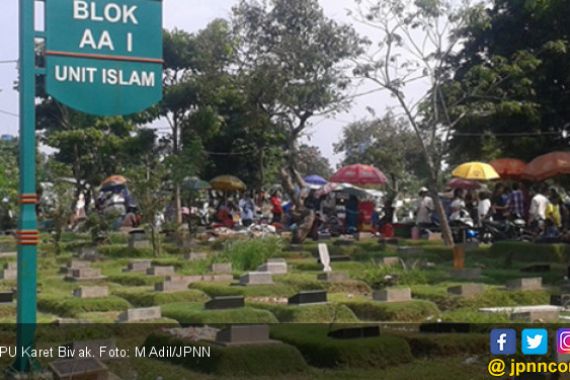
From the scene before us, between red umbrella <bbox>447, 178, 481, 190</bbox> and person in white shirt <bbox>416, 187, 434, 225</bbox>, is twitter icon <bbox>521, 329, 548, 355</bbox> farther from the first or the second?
red umbrella <bbox>447, 178, 481, 190</bbox>

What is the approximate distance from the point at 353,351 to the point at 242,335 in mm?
859

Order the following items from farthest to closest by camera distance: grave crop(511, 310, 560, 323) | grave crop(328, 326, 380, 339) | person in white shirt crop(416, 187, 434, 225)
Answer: person in white shirt crop(416, 187, 434, 225) → grave crop(511, 310, 560, 323) → grave crop(328, 326, 380, 339)

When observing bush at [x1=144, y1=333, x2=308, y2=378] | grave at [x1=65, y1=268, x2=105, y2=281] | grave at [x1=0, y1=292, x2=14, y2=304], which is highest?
grave at [x1=65, y1=268, x2=105, y2=281]

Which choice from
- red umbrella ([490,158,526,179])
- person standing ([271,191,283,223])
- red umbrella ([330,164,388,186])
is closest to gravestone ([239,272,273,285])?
red umbrella ([490,158,526,179])

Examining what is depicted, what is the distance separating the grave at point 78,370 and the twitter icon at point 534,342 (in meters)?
2.95

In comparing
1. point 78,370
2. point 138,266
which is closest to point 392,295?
point 78,370

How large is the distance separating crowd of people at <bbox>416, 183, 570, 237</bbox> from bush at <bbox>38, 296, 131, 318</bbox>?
9.71 meters

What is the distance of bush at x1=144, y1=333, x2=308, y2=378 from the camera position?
604 cm

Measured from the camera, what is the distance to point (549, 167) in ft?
58.2

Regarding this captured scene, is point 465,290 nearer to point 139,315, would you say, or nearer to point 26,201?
point 139,315

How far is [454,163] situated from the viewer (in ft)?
104

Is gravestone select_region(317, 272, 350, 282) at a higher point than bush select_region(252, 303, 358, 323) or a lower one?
higher

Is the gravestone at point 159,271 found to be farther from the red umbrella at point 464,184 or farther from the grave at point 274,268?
the red umbrella at point 464,184

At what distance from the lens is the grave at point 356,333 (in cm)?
673
